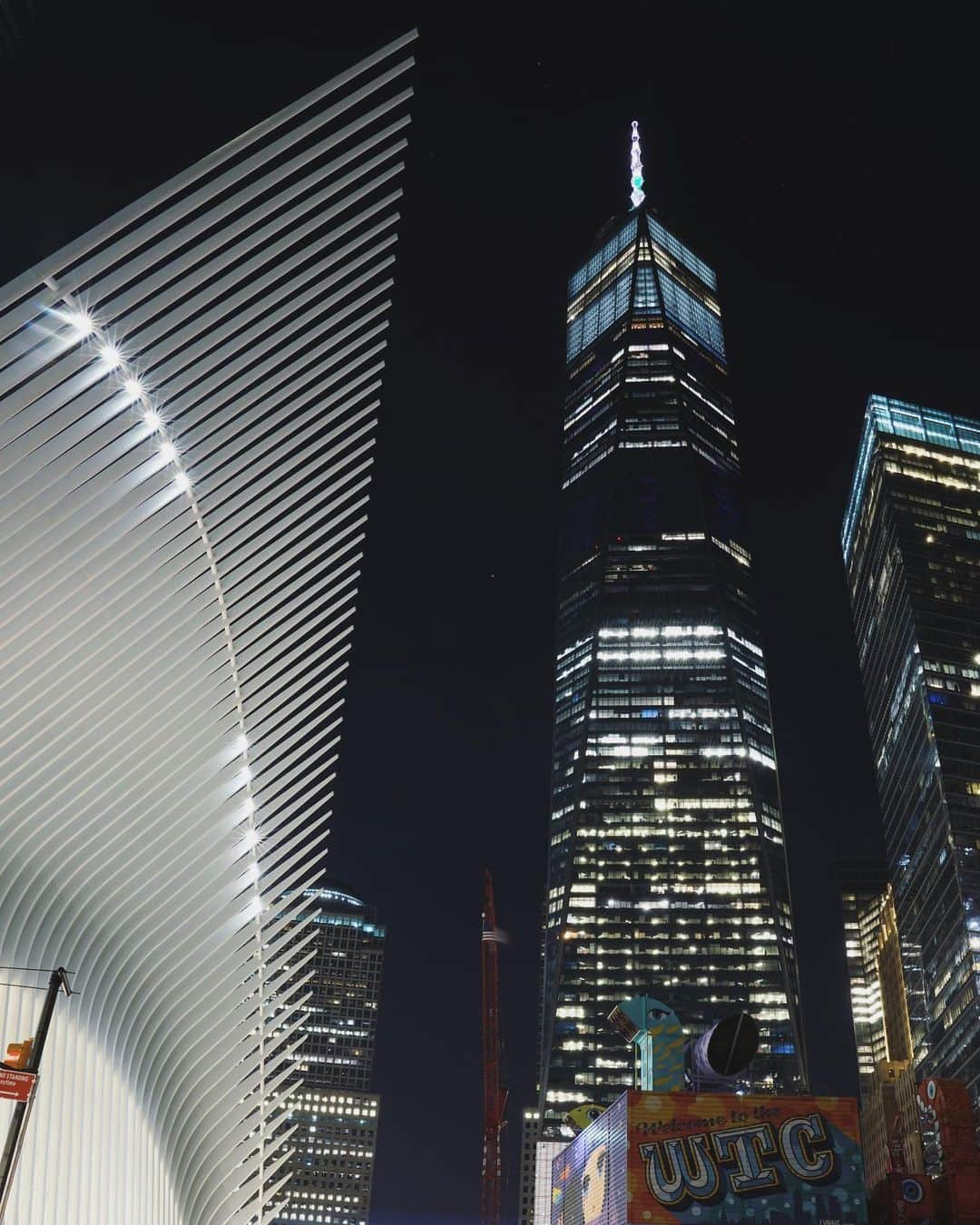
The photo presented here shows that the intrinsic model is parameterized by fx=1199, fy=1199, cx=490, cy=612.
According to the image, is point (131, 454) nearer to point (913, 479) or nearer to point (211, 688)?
point (211, 688)

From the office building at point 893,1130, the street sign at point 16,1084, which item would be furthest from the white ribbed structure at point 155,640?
the office building at point 893,1130

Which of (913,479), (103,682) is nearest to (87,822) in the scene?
(103,682)

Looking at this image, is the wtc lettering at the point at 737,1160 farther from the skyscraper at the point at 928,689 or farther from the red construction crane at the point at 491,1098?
the red construction crane at the point at 491,1098

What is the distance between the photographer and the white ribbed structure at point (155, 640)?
846 inches

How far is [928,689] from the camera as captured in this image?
156 m

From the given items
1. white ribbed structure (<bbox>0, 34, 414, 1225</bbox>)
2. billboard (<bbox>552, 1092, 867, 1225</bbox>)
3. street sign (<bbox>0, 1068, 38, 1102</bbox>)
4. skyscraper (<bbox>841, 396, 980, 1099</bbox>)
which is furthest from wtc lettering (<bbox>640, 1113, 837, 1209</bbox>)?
skyscraper (<bbox>841, 396, 980, 1099</bbox>)

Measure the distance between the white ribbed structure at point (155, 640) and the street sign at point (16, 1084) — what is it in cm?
635

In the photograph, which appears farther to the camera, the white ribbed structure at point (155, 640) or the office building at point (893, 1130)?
the office building at point (893, 1130)

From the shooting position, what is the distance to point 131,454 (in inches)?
914

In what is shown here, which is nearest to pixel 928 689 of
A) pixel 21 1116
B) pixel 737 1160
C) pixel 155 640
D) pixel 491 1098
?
pixel 491 1098

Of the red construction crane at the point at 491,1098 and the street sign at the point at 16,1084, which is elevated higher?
the red construction crane at the point at 491,1098

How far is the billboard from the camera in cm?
6009

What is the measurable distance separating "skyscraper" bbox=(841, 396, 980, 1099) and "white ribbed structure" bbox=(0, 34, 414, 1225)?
121 meters

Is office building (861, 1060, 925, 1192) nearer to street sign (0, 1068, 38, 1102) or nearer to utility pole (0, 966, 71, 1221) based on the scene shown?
utility pole (0, 966, 71, 1221)
